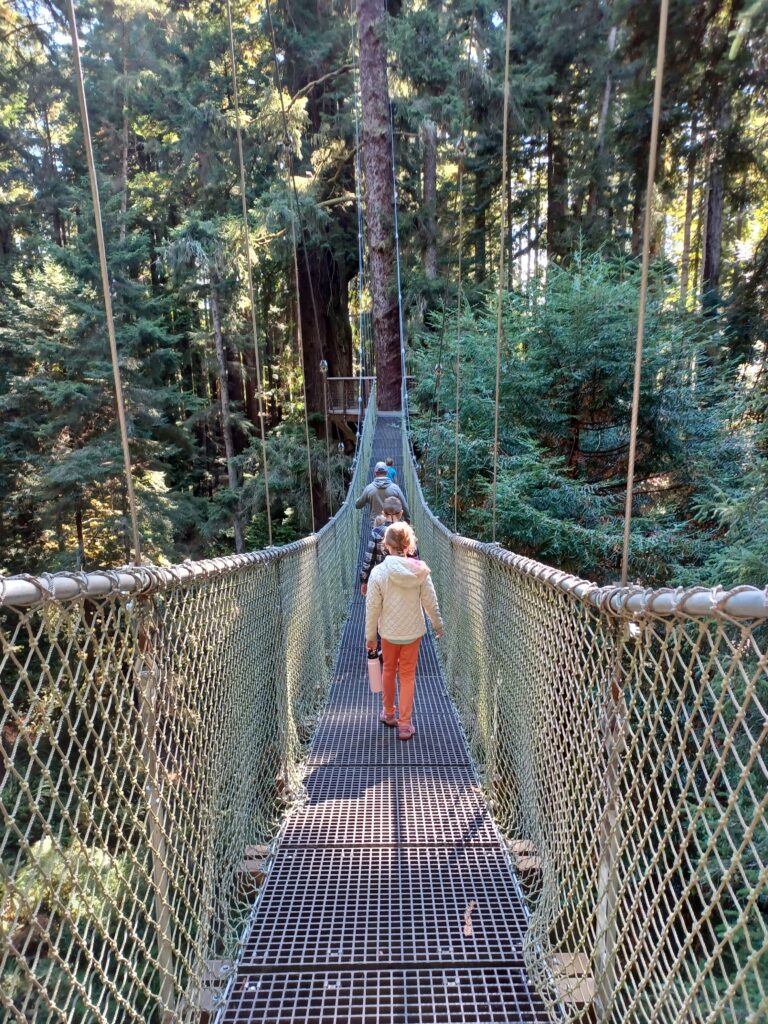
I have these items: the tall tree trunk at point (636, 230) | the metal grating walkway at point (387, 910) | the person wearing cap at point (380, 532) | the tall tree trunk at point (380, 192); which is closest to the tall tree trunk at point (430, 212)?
the tall tree trunk at point (380, 192)

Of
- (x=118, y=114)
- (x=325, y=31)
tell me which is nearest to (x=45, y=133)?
(x=118, y=114)

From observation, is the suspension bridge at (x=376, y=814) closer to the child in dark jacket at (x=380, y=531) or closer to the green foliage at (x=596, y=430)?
the child in dark jacket at (x=380, y=531)

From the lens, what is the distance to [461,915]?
1551 mm

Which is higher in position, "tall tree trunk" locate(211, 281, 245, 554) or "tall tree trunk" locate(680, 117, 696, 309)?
"tall tree trunk" locate(680, 117, 696, 309)

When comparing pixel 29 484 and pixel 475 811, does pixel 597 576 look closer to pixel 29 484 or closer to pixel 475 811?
pixel 475 811

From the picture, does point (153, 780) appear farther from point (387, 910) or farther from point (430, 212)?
point (430, 212)

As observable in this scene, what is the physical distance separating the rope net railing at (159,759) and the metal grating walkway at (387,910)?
0.10m

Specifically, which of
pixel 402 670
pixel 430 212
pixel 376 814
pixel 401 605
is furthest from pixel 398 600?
pixel 430 212

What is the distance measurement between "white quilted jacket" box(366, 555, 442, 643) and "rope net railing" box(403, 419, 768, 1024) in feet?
0.88

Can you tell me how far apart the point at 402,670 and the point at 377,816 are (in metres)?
0.63

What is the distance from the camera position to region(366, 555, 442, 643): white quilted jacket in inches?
97.3

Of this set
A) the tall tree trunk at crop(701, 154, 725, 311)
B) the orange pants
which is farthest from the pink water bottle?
the tall tree trunk at crop(701, 154, 725, 311)

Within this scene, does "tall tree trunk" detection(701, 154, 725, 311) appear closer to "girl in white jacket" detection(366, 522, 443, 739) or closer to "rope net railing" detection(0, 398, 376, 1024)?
"girl in white jacket" detection(366, 522, 443, 739)

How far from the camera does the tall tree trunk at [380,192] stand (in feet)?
25.6
